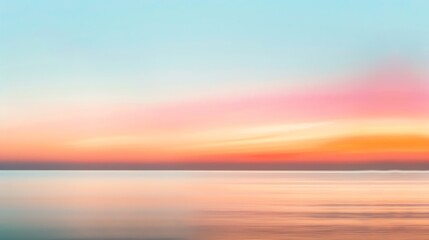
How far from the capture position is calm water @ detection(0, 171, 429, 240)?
293 cm

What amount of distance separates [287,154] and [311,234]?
5.30ft

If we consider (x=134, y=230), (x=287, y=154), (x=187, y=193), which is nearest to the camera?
(x=287, y=154)

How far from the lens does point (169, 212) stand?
4617 millimetres

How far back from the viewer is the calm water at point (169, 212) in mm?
2934

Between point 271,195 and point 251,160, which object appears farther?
point 271,195

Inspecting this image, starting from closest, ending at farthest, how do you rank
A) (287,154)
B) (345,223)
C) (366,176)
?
(287,154), (366,176), (345,223)

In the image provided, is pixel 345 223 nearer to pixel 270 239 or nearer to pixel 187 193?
pixel 270 239

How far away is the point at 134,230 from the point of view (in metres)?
3.88

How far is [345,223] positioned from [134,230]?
1.42 m

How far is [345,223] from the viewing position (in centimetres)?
422

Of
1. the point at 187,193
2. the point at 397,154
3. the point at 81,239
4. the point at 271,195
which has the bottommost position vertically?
the point at 81,239

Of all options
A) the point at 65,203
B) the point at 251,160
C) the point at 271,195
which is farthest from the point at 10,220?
the point at 271,195

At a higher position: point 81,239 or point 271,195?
point 271,195

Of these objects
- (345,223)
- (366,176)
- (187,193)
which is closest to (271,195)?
(187,193)
